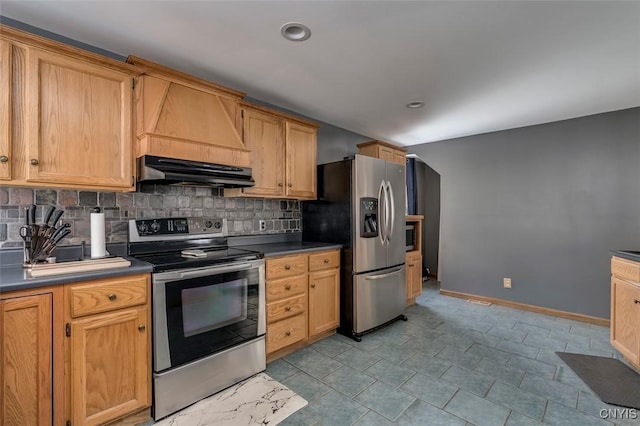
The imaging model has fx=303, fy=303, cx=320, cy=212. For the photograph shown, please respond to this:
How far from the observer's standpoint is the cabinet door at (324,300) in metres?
2.90

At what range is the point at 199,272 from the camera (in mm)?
2049

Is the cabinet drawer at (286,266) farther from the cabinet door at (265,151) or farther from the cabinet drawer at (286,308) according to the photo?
the cabinet door at (265,151)

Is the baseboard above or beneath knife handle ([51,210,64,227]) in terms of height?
beneath

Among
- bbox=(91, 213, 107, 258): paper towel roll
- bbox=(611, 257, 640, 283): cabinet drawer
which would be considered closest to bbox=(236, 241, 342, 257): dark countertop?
bbox=(91, 213, 107, 258): paper towel roll

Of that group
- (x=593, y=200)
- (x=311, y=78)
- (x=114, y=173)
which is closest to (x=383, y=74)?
(x=311, y=78)

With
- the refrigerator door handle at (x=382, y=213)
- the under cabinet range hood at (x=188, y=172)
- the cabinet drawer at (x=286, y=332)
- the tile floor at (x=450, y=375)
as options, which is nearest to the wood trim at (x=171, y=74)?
the under cabinet range hood at (x=188, y=172)

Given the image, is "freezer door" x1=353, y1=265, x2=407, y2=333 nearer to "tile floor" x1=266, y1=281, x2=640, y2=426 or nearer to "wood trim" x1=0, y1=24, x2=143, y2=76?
"tile floor" x1=266, y1=281, x2=640, y2=426

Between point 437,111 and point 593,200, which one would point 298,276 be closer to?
point 437,111

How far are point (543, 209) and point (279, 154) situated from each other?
3.42 m

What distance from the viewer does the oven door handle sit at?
1902 mm

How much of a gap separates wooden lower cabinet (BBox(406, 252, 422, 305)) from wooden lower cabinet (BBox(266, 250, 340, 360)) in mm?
1396

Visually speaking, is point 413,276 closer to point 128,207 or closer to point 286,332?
point 286,332

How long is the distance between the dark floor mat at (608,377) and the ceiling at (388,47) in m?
2.42

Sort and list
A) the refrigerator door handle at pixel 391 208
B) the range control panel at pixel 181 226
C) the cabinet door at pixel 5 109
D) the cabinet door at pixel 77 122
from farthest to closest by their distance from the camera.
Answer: the refrigerator door handle at pixel 391 208, the range control panel at pixel 181 226, the cabinet door at pixel 77 122, the cabinet door at pixel 5 109
